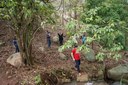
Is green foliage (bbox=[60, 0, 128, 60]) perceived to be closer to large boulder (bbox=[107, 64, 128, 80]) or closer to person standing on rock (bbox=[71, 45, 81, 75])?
person standing on rock (bbox=[71, 45, 81, 75])

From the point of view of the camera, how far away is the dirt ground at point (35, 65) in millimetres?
12039

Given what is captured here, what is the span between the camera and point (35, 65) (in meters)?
13.1

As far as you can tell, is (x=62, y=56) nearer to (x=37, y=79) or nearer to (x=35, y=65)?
(x=35, y=65)

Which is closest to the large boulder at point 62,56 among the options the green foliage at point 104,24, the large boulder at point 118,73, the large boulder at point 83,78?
the green foliage at point 104,24

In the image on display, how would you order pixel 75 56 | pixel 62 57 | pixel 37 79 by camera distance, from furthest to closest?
pixel 62 57 → pixel 75 56 → pixel 37 79

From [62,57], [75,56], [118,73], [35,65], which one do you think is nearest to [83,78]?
[75,56]

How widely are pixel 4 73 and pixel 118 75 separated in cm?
648

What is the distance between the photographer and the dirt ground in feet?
39.5

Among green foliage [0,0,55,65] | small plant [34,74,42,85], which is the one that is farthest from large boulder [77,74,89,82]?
green foliage [0,0,55,65]

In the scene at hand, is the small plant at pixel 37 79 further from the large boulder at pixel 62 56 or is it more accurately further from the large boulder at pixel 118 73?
the large boulder at pixel 118 73

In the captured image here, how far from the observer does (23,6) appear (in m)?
10.9

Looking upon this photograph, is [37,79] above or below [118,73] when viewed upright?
above

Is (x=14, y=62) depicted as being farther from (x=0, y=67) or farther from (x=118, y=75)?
(x=118, y=75)

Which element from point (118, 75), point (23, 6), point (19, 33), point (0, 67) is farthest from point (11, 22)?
point (118, 75)
